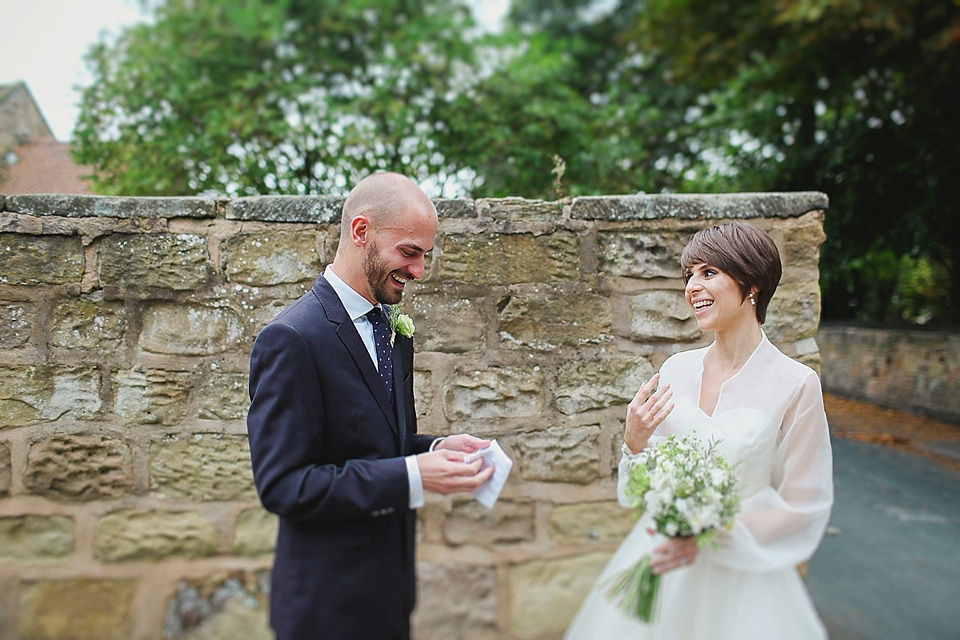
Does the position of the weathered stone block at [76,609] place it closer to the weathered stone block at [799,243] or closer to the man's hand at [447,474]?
the man's hand at [447,474]

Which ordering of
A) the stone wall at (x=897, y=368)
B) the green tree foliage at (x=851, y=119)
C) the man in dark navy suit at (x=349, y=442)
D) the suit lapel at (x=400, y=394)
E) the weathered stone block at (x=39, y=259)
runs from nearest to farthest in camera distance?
the man in dark navy suit at (x=349, y=442), the suit lapel at (x=400, y=394), the weathered stone block at (x=39, y=259), the green tree foliage at (x=851, y=119), the stone wall at (x=897, y=368)

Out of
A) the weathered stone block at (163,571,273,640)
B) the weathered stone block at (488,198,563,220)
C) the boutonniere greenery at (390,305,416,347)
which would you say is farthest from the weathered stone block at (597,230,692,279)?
the weathered stone block at (163,571,273,640)

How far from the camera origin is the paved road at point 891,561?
2188mm

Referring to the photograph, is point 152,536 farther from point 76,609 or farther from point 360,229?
point 360,229

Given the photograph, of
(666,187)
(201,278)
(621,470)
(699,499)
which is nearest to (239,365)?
(201,278)

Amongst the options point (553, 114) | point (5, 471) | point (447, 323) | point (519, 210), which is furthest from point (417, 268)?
point (553, 114)

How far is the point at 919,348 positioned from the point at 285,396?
670cm

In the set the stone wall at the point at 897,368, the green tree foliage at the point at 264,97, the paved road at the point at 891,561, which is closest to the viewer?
the paved road at the point at 891,561

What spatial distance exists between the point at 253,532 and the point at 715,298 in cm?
208

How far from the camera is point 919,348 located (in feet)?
19.7

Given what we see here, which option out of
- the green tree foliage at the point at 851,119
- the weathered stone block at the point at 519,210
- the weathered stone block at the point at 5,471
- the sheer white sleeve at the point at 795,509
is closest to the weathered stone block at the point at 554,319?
the weathered stone block at the point at 519,210

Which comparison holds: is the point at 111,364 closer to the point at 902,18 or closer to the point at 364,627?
the point at 364,627

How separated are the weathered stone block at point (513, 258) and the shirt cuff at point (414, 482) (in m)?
1.07

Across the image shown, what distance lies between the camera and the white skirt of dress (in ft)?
4.90
